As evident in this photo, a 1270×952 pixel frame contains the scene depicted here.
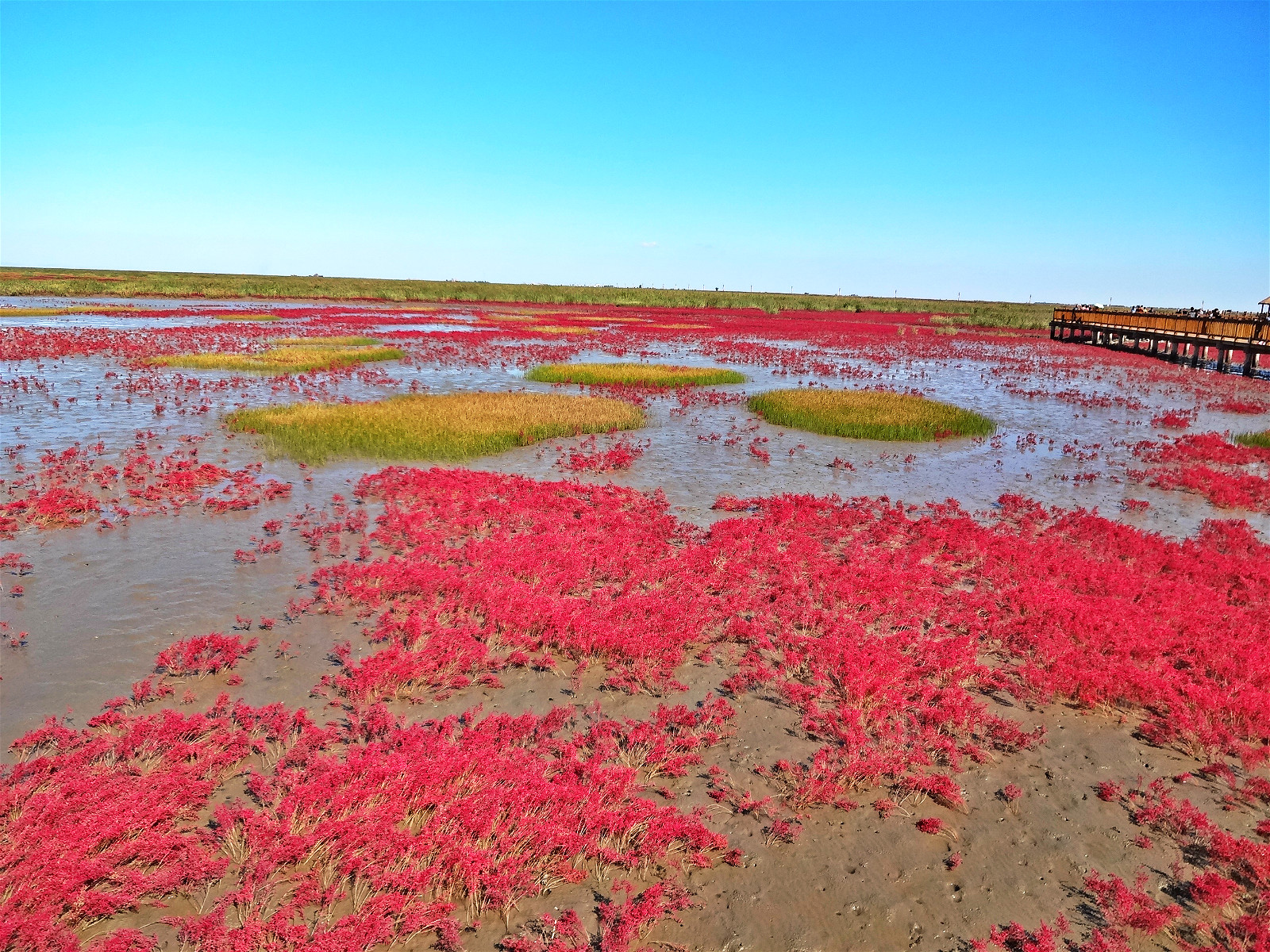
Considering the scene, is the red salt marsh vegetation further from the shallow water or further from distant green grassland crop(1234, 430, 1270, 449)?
distant green grassland crop(1234, 430, 1270, 449)

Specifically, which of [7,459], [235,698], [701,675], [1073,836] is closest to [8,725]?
[235,698]

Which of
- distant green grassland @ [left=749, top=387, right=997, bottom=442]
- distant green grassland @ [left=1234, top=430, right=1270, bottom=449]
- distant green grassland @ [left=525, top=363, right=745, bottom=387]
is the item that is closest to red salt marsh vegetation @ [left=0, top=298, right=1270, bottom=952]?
distant green grassland @ [left=749, top=387, right=997, bottom=442]

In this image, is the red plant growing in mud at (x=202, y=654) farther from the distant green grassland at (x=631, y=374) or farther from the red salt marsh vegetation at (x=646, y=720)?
the distant green grassland at (x=631, y=374)

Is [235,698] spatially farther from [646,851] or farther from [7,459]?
[7,459]

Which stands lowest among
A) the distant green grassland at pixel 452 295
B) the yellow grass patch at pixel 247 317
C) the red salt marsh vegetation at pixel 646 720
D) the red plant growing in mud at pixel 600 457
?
the red salt marsh vegetation at pixel 646 720

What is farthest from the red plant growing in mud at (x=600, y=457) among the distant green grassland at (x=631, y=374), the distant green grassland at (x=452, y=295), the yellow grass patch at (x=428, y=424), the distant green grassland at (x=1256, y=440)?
the distant green grassland at (x=452, y=295)

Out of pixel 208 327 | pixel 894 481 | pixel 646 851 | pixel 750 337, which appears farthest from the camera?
pixel 750 337

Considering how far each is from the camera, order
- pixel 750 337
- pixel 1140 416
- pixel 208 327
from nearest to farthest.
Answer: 1. pixel 1140 416
2. pixel 208 327
3. pixel 750 337

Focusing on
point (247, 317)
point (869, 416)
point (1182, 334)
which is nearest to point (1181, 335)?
point (1182, 334)
